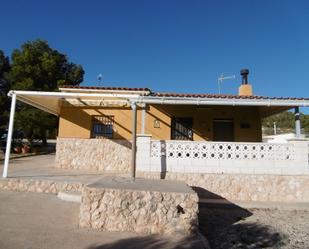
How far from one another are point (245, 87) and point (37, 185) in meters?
12.5

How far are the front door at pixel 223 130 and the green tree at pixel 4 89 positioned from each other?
18460 mm

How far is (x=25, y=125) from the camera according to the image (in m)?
21.6

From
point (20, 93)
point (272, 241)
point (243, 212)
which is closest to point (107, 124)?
point (20, 93)

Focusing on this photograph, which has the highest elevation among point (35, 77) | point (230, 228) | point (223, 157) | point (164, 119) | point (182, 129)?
point (35, 77)

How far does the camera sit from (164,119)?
45.4ft

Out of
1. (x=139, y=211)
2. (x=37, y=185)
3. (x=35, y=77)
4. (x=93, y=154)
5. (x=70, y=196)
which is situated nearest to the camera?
(x=139, y=211)

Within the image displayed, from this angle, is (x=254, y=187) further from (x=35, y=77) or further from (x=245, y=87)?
(x=35, y=77)

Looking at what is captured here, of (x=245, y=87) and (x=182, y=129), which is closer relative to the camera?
(x=182, y=129)

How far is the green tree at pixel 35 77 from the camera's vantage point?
21719 millimetres

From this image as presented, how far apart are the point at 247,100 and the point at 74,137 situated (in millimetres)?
8424

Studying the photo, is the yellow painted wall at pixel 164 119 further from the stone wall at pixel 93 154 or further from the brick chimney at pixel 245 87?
the brick chimney at pixel 245 87

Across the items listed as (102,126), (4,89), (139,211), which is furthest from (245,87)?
(4,89)

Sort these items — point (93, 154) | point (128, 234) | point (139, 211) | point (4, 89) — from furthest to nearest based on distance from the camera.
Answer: point (4, 89) < point (93, 154) < point (139, 211) < point (128, 234)

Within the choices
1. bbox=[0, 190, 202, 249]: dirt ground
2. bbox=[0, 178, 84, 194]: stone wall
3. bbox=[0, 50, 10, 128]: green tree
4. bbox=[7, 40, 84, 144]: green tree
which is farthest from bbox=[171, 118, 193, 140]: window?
bbox=[0, 50, 10, 128]: green tree
